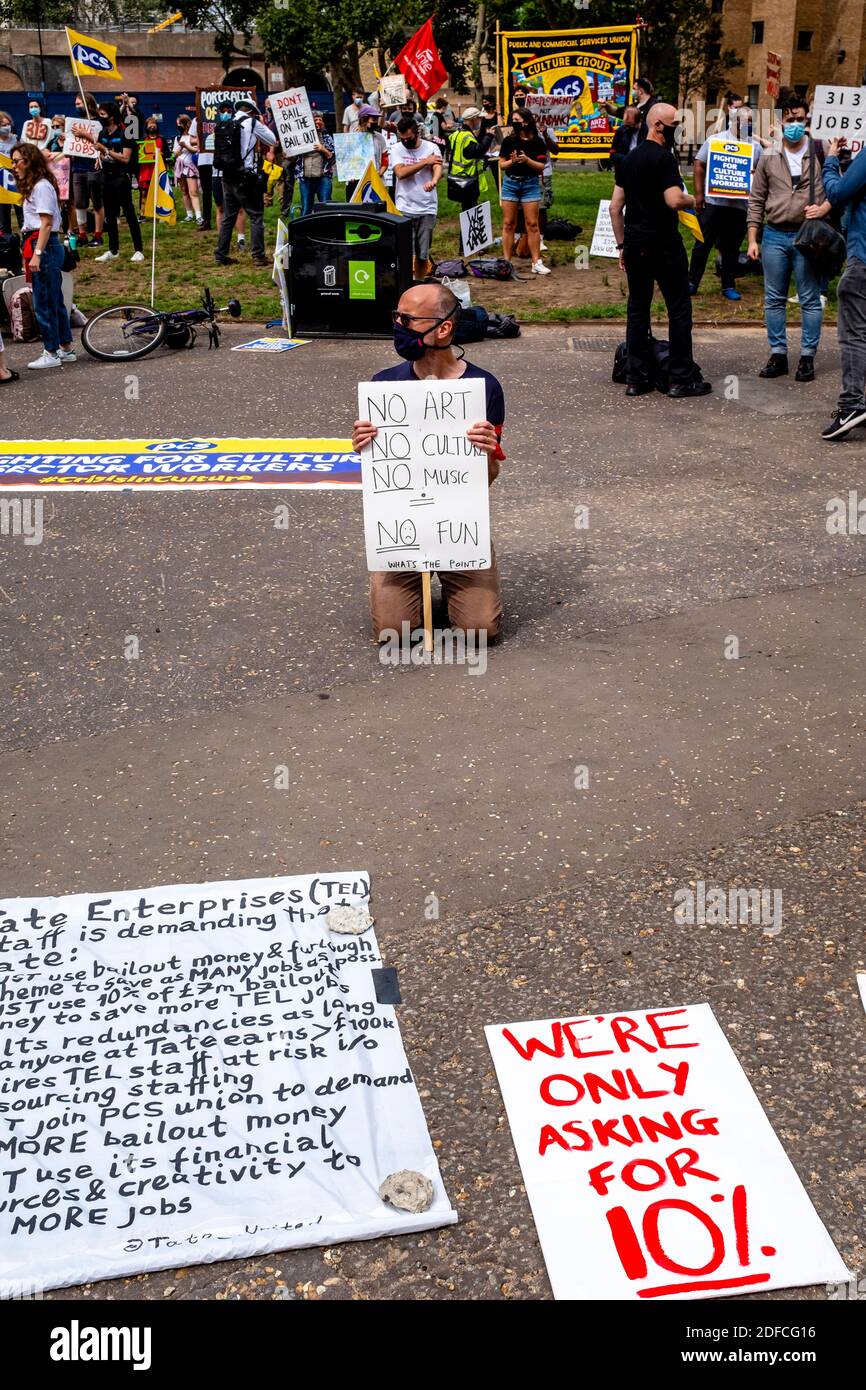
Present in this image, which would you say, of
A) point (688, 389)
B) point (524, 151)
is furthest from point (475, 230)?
point (688, 389)

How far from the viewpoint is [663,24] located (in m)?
30.6

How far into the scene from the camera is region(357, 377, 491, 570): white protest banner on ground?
228 inches

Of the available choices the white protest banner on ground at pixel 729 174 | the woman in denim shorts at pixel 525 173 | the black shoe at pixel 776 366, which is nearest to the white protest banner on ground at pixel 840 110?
the white protest banner on ground at pixel 729 174

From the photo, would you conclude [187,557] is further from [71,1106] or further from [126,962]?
[71,1106]

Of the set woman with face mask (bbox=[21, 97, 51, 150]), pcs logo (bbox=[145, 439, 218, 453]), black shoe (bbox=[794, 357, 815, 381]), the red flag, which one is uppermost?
the red flag

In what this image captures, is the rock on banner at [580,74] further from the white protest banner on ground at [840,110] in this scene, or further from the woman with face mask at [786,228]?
the woman with face mask at [786,228]

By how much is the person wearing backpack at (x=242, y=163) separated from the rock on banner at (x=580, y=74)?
4.62m

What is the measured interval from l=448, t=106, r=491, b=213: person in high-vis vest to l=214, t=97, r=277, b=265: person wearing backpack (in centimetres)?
301

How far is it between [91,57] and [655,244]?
9719 mm

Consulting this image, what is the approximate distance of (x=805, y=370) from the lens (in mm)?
11062

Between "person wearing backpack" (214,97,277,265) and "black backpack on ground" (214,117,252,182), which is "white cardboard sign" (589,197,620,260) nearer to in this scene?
"person wearing backpack" (214,97,277,265)

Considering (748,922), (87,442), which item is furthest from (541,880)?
(87,442)

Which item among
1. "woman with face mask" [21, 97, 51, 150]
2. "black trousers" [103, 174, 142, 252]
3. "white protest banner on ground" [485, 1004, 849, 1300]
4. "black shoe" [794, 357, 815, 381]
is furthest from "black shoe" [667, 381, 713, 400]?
"woman with face mask" [21, 97, 51, 150]
